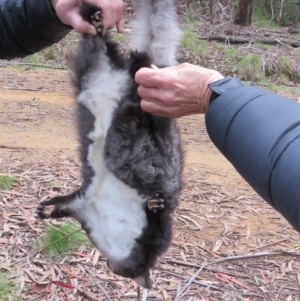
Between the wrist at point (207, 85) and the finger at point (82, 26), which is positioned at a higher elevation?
the finger at point (82, 26)

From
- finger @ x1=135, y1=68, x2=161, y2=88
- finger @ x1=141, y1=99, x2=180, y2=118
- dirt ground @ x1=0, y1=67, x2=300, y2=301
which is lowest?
dirt ground @ x1=0, y1=67, x2=300, y2=301

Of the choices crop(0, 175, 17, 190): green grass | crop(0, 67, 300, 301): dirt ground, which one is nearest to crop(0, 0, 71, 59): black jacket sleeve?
crop(0, 67, 300, 301): dirt ground

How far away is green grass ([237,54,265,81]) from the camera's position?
1077 centimetres

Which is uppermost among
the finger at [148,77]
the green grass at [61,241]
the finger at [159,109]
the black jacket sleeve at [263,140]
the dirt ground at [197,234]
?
the black jacket sleeve at [263,140]

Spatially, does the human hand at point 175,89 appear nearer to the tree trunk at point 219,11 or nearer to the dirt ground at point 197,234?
the dirt ground at point 197,234

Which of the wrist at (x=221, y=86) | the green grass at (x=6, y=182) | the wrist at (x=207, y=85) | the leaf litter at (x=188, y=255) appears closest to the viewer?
the wrist at (x=221, y=86)

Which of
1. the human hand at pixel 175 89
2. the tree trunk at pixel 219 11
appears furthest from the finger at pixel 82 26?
the tree trunk at pixel 219 11

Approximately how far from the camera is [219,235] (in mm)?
4527

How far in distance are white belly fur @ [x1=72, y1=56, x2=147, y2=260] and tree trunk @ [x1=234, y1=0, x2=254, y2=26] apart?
1332 centimetres

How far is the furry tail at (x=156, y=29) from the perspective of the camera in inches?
113

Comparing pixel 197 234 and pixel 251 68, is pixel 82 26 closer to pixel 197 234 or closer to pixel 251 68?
pixel 197 234

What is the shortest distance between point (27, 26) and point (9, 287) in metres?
1.85

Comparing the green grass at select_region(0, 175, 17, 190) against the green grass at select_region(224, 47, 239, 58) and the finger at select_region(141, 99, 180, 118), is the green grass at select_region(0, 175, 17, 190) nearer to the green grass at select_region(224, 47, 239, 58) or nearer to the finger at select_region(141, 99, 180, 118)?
the finger at select_region(141, 99, 180, 118)

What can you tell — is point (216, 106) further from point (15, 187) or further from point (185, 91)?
point (15, 187)
